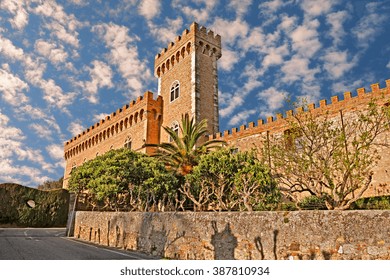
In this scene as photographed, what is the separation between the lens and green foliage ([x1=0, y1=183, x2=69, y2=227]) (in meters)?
30.8

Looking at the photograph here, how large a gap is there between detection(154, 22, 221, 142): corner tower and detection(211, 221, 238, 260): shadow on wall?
2109 centimetres

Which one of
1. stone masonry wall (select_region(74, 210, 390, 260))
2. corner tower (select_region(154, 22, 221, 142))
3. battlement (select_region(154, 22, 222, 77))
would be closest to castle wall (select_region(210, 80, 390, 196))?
corner tower (select_region(154, 22, 221, 142))

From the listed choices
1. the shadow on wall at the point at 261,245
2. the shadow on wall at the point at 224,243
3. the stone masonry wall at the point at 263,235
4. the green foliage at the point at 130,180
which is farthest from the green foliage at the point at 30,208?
the shadow on wall at the point at 261,245

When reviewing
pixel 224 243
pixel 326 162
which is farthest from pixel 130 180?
pixel 326 162

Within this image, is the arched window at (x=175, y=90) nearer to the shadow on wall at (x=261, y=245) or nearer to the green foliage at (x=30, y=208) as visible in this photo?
the green foliage at (x=30, y=208)

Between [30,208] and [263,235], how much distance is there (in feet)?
100

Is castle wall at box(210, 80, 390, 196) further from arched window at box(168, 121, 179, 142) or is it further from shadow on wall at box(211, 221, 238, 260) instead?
shadow on wall at box(211, 221, 238, 260)

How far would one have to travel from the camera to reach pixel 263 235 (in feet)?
27.1

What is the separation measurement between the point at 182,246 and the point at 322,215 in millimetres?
4900

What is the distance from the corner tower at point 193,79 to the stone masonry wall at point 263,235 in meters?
19.3

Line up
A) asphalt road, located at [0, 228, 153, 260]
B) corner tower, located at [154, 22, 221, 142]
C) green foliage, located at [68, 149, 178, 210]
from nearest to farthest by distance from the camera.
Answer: asphalt road, located at [0, 228, 153, 260], green foliage, located at [68, 149, 178, 210], corner tower, located at [154, 22, 221, 142]

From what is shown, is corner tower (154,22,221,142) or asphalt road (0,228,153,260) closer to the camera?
asphalt road (0,228,153,260)

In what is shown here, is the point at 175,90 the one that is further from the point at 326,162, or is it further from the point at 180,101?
the point at 326,162

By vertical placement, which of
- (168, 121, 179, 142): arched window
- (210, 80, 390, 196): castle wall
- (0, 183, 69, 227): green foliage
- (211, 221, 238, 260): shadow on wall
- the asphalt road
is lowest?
the asphalt road
